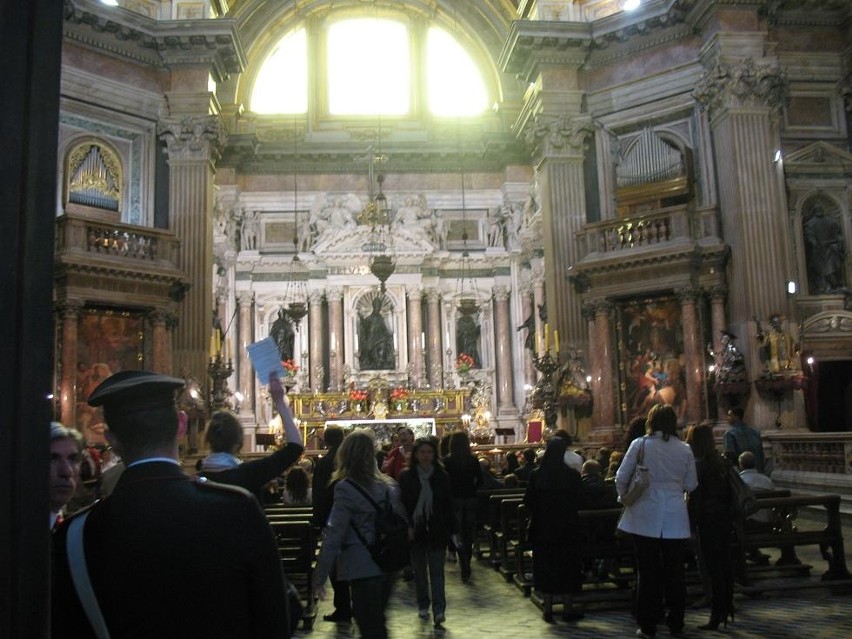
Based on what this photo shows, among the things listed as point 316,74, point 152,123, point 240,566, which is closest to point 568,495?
point 240,566

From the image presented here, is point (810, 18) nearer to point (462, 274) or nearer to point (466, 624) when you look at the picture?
point (462, 274)

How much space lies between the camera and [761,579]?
8914 millimetres

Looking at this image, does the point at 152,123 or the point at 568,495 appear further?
the point at 152,123

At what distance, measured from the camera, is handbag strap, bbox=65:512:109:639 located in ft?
6.98

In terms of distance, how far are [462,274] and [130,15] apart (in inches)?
527

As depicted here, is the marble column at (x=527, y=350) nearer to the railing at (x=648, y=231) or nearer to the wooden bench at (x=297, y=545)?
the railing at (x=648, y=231)

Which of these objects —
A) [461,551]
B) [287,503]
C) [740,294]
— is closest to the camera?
[461,551]

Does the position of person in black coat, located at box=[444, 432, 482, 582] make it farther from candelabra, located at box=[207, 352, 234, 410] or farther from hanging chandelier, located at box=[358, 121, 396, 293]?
hanging chandelier, located at box=[358, 121, 396, 293]

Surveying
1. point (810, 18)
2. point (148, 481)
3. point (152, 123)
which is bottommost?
point (148, 481)

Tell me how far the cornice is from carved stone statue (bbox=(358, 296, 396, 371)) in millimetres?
9843

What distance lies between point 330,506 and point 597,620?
2.55 m

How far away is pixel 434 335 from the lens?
2902 cm

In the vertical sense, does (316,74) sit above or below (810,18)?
above

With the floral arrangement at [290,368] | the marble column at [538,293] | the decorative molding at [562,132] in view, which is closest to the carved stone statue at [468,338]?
the marble column at [538,293]
